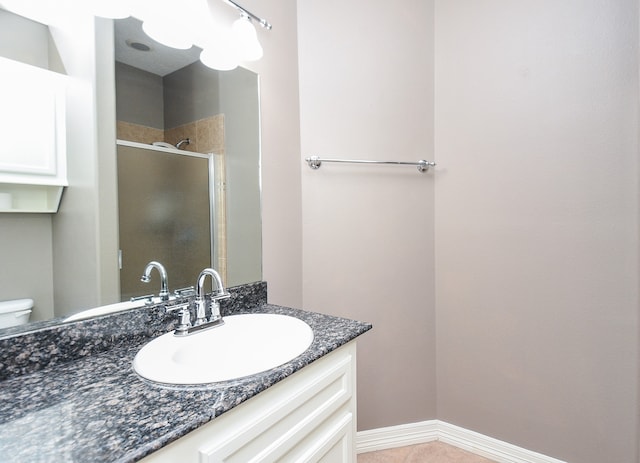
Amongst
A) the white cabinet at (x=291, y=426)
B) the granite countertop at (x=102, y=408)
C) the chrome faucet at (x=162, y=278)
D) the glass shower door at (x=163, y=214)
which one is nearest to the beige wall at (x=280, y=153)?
the glass shower door at (x=163, y=214)

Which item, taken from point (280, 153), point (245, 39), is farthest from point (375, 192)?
point (245, 39)

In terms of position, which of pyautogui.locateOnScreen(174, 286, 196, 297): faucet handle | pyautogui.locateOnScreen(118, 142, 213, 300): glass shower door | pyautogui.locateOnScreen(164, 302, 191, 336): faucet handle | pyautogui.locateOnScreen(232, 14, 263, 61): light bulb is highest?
pyautogui.locateOnScreen(232, 14, 263, 61): light bulb

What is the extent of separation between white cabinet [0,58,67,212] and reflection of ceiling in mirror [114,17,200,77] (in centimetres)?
22

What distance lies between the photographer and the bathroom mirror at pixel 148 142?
0.79 metres

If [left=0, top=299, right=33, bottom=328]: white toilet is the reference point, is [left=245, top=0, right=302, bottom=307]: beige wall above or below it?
above

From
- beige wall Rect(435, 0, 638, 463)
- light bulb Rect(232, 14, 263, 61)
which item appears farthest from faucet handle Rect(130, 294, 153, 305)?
beige wall Rect(435, 0, 638, 463)

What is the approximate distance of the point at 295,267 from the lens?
1.56 m

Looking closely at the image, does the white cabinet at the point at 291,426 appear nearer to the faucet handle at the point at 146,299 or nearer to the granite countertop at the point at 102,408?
the granite countertop at the point at 102,408

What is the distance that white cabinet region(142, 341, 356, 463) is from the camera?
599 mm

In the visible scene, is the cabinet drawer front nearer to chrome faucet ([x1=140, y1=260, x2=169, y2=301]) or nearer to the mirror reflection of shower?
chrome faucet ([x1=140, y1=260, x2=169, y2=301])

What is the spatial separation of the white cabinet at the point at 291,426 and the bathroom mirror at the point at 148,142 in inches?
21.4

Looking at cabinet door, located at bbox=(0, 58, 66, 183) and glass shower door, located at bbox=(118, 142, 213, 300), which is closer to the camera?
cabinet door, located at bbox=(0, 58, 66, 183)

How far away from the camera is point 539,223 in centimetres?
147

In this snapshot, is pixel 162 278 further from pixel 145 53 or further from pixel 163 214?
pixel 145 53
